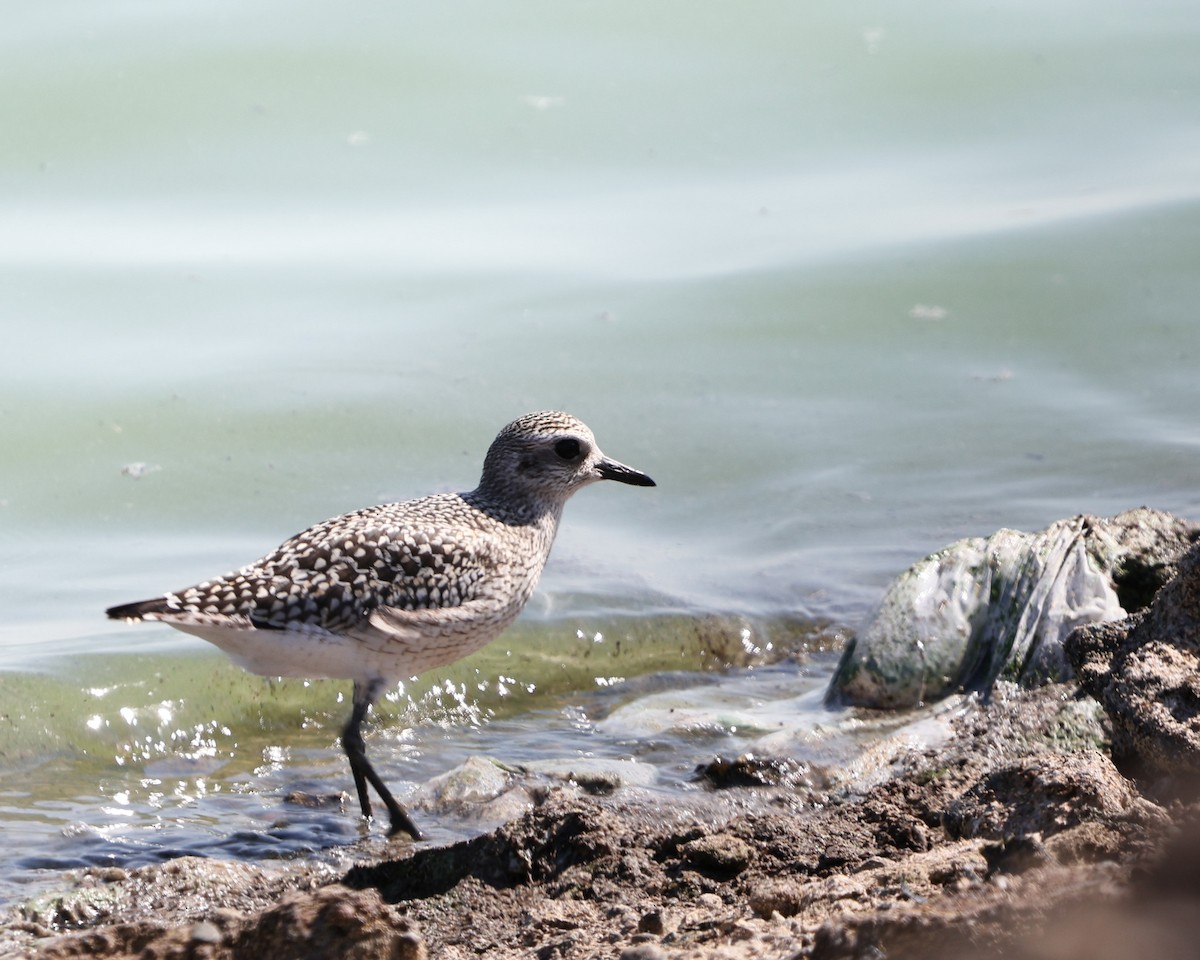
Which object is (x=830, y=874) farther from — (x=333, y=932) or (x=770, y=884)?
(x=333, y=932)

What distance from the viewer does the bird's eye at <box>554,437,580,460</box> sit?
19.0ft

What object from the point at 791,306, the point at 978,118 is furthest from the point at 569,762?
the point at 978,118

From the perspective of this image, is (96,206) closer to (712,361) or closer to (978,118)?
(712,361)

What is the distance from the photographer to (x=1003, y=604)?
19.0 feet

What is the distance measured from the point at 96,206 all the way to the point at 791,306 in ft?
13.7

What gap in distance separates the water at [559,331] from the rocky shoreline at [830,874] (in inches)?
37.6

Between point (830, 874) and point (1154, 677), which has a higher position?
point (1154, 677)

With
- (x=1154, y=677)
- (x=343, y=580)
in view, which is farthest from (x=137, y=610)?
(x=1154, y=677)

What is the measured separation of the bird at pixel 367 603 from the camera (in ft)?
16.5

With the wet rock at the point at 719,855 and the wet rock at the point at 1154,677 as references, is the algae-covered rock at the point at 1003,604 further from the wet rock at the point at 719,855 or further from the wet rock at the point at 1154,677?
the wet rock at the point at 719,855

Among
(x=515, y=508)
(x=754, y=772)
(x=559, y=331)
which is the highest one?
(x=559, y=331)

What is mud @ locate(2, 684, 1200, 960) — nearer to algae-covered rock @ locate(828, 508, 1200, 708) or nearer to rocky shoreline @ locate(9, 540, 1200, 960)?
rocky shoreline @ locate(9, 540, 1200, 960)

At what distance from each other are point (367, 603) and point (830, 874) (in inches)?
76.6

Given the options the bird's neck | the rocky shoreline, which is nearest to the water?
the bird's neck
